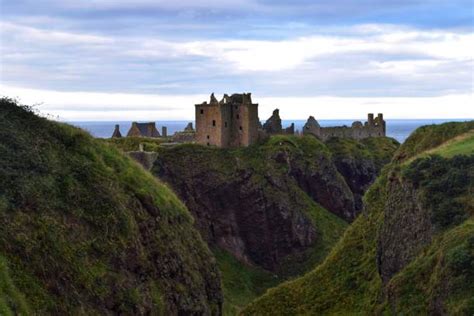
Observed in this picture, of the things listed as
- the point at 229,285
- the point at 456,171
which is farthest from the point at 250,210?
the point at 456,171

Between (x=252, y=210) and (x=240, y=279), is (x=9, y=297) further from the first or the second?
(x=252, y=210)

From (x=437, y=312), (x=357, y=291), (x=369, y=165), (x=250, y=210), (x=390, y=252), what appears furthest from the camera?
(x=369, y=165)

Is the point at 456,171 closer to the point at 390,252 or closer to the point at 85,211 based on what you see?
the point at 390,252

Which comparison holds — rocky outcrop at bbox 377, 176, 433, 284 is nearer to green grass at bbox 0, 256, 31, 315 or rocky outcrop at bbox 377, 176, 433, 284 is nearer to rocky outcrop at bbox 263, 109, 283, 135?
green grass at bbox 0, 256, 31, 315

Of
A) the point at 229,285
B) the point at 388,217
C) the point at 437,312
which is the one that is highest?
the point at 388,217

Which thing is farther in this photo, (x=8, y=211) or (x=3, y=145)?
(x=3, y=145)

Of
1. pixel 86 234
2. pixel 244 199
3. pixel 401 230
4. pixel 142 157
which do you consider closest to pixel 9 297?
pixel 86 234

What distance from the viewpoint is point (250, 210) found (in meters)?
80.8

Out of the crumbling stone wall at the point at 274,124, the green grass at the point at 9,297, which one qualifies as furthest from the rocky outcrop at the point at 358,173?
the green grass at the point at 9,297

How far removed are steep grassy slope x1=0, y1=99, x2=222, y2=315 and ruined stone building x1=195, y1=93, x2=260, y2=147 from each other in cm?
5178

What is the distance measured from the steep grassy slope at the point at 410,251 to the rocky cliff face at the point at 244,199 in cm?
Result: 2385

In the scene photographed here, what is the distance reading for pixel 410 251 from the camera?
4072 cm

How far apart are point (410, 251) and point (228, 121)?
151ft

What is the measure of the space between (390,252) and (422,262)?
546cm
